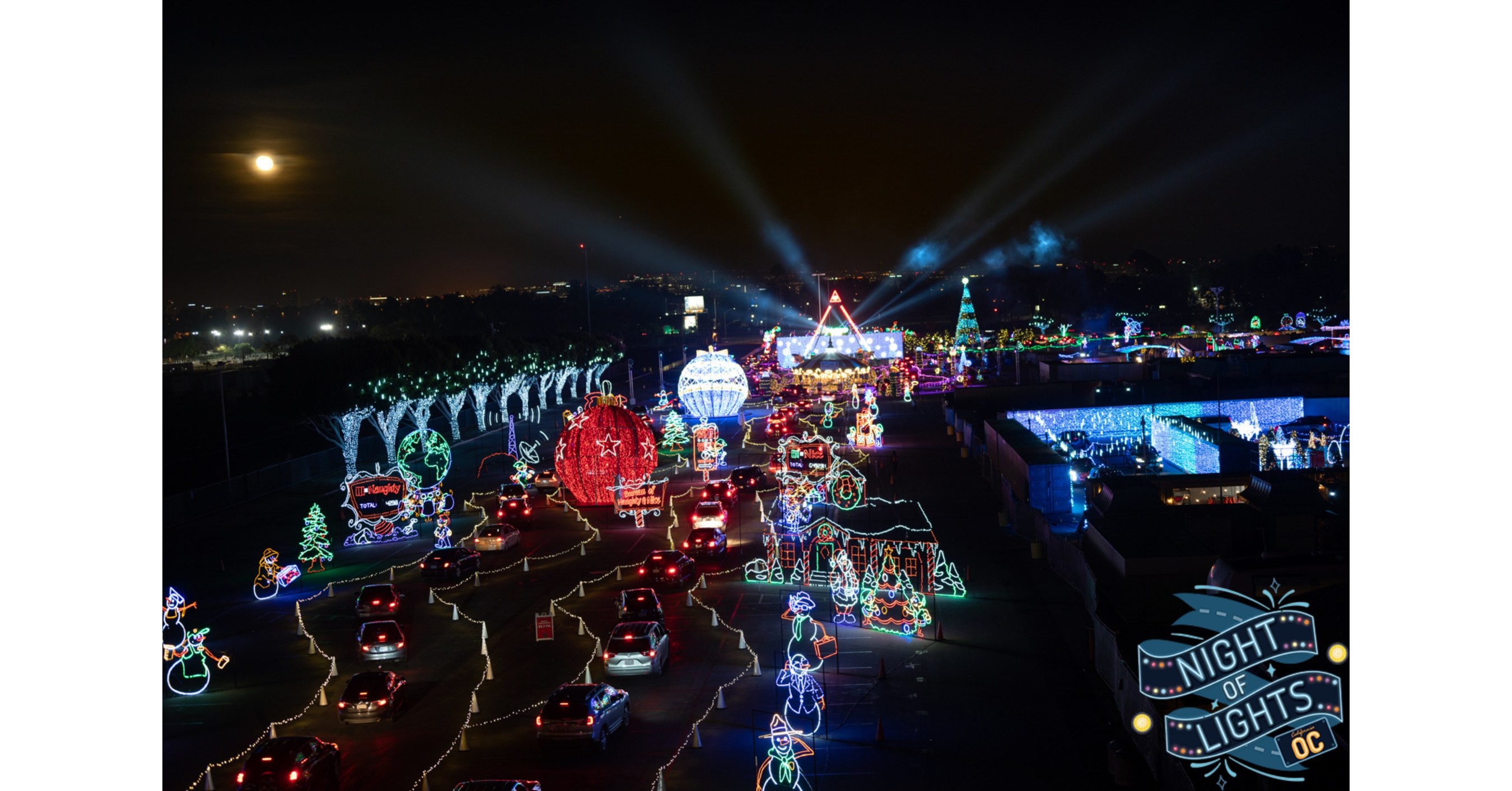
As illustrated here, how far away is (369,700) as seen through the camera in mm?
16578

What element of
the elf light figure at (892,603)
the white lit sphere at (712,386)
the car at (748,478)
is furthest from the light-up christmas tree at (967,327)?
the elf light figure at (892,603)

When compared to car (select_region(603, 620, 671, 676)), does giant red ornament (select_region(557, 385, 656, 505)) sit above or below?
above

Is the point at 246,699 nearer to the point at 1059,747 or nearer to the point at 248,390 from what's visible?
the point at 1059,747

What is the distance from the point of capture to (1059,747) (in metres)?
14.4

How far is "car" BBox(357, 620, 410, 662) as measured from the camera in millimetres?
19906

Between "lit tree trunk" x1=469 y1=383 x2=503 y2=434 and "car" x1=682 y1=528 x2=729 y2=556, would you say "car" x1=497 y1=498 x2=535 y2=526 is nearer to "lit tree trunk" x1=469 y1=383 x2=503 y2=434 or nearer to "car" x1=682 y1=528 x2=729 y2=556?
"car" x1=682 y1=528 x2=729 y2=556

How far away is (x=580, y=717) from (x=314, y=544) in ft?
55.4

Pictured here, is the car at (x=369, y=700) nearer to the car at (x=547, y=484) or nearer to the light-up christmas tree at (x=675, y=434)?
the car at (x=547, y=484)

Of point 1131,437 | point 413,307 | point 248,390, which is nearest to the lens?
point 1131,437

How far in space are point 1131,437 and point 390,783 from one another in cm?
3632

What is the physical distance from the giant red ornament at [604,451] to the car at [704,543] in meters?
5.63

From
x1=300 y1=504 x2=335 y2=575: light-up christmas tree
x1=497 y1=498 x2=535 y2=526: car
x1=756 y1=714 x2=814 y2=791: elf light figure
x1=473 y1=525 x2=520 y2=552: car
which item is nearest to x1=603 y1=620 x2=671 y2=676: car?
x1=756 y1=714 x2=814 y2=791: elf light figure

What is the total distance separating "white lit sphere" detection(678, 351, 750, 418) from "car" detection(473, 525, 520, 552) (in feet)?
83.7

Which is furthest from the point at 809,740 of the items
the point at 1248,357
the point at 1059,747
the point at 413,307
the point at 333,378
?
the point at 413,307
